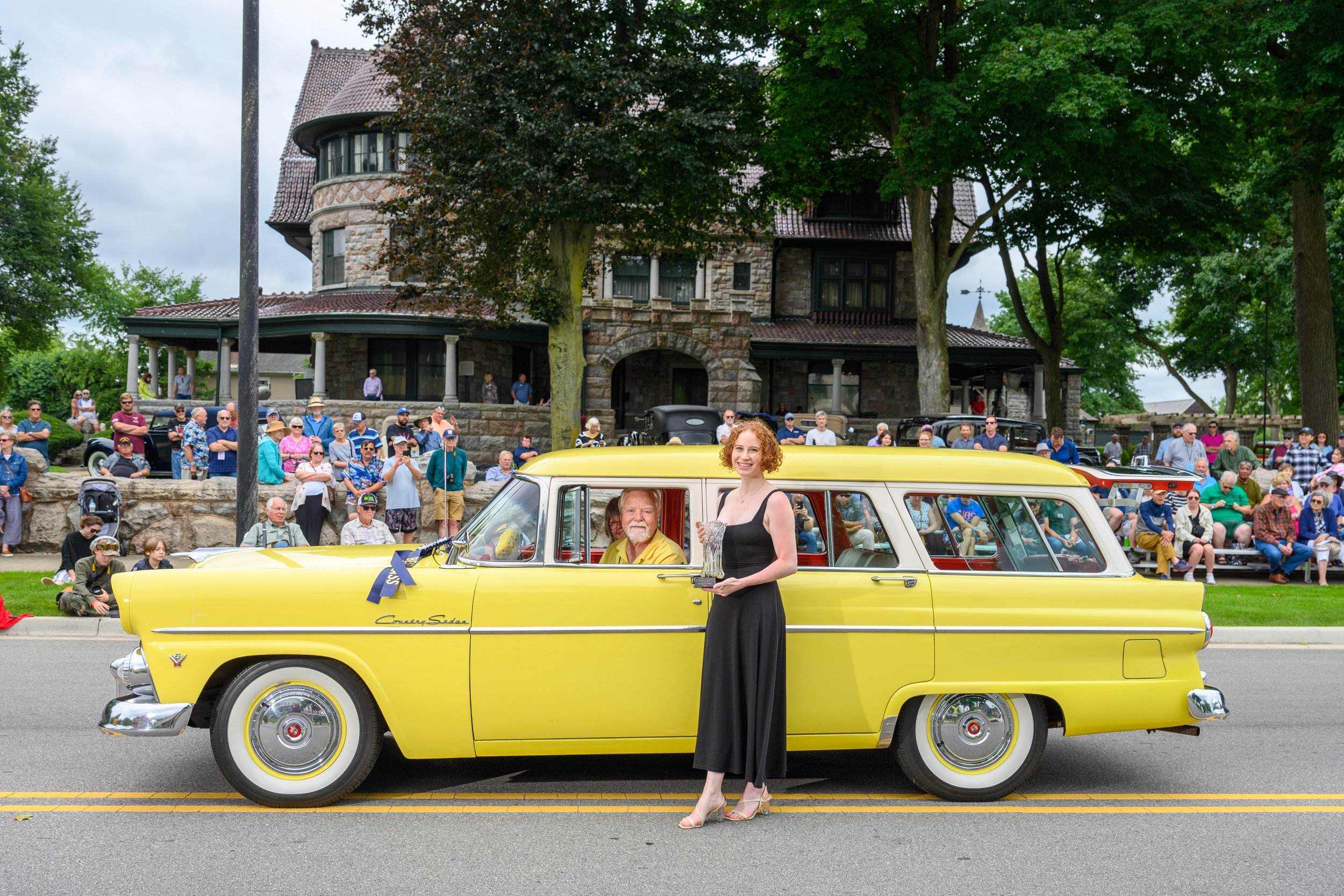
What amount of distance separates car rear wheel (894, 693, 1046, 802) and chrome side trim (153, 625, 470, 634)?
243cm

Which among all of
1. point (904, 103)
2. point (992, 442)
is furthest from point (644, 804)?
point (904, 103)

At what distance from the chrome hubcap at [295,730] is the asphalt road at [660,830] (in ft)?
0.89

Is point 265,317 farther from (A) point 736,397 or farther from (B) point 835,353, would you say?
(B) point 835,353

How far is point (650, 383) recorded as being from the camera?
123 ft

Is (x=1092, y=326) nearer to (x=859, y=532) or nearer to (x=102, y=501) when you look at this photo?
(x=102, y=501)

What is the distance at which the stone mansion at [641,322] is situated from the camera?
109ft

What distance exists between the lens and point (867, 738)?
5625 mm

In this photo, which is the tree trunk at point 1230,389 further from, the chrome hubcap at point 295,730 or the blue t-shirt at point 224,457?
the chrome hubcap at point 295,730

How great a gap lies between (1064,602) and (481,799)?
10.7 feet

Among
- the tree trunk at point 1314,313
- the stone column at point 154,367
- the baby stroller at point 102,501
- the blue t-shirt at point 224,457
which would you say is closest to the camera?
the baby stroller at point 102,501

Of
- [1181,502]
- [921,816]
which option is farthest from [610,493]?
[1181,502]

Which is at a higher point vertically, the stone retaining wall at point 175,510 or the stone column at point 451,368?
the stone column at point 451,368

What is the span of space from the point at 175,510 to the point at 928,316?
17.6 metres

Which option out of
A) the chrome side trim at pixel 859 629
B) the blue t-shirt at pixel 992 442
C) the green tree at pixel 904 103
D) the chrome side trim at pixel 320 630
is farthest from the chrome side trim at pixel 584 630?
the green tree at pixel 904 103
